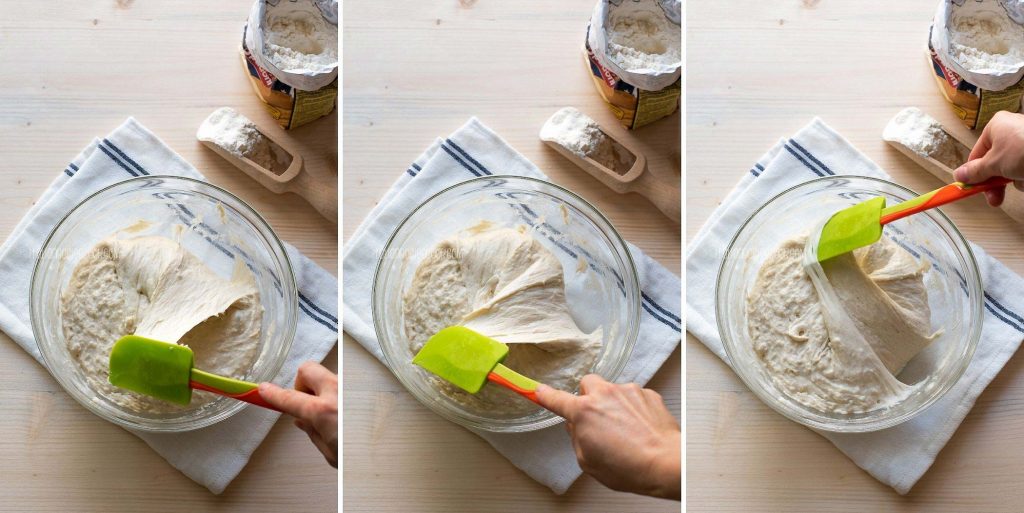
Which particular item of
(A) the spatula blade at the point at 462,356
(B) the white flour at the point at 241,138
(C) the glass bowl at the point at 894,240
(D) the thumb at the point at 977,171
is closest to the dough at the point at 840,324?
(C) the glass bowl at the point at 894,240

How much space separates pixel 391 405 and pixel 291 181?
0.97 ft

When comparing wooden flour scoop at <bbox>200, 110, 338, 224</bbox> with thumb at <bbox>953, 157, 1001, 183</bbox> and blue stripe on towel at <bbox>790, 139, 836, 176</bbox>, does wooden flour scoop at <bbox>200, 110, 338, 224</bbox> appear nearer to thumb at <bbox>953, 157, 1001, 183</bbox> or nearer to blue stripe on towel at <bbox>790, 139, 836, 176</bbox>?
blue stripe on towel at <bbox>790, 139, 836, 176</bbox>

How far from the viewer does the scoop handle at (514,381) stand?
85 centimetres

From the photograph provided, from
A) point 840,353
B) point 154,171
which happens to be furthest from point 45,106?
point 840,353

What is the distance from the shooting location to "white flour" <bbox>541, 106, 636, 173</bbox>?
94cm

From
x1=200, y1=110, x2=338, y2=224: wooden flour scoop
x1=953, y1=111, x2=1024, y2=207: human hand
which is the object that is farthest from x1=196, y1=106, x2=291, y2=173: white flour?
x1=953, y1=111, x2=1024, y2=207: human hand

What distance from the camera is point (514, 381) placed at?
33.6 inches

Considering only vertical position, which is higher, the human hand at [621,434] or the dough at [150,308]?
the dough at [150,308]

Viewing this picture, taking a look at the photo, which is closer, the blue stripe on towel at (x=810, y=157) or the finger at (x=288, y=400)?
the finger at (x=288, y=400)

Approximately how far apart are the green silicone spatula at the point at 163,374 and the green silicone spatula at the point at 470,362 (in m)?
0.20

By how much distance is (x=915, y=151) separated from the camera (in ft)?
3.38

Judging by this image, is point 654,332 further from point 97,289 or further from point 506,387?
point 97,289

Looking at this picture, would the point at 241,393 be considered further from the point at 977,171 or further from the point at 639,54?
the point at 977,171

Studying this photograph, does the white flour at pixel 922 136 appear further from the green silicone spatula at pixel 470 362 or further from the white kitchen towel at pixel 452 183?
the green silicone spatula at pixel 470 362
